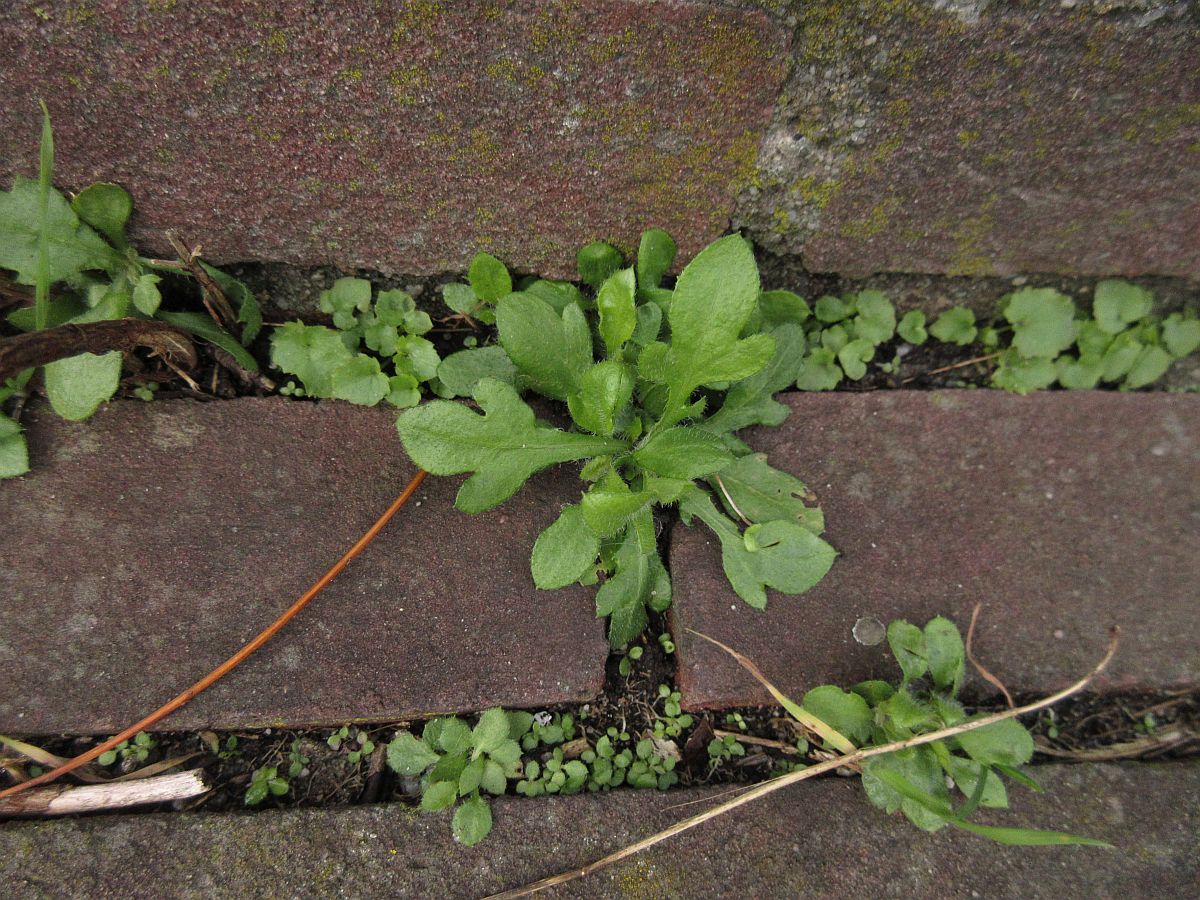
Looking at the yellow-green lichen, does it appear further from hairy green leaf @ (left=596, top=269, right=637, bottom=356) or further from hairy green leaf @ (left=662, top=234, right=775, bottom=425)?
hairy green leaf @ (left=596, top=269, right=637, bottom=356)

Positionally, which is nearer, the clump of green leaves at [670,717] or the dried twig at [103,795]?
the dried twig at [103,795]

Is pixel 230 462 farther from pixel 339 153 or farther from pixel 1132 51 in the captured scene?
pixel 1132 51

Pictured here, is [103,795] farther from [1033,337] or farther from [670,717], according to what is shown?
[1033,337]

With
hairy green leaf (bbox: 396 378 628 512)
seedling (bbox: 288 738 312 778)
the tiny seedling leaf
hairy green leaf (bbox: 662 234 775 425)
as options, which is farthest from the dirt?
hairy green leaf (bbox: 662 234 775 425)

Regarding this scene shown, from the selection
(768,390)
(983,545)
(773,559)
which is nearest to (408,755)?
(773,559)

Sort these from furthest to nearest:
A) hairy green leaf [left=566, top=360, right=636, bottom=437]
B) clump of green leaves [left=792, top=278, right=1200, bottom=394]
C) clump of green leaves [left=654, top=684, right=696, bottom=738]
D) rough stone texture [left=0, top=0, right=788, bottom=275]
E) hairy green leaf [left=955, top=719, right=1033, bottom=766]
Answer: clump of green leaves [left=792, top=278, right=1200, bottom=394], clump of green leaves [left=654, top=684, right=696, bottom=738], hairy green leaf [left=955, top=719, right=1033, bottom=766], hairy green leaf [left=566, top=360, right=636, bottom=437], rough stone texture [left=0, top=0, right=788, bottom=275]

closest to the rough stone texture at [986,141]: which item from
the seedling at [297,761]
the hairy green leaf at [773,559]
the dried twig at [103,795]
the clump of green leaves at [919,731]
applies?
the hairy green leaf at [773,559]

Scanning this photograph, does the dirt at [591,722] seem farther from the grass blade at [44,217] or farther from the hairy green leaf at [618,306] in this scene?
the hairy green leaf at [618,306]
